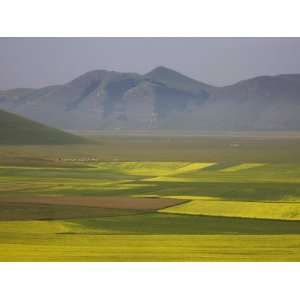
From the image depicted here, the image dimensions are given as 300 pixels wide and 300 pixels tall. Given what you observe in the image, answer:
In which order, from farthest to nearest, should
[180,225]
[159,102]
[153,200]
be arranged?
[159,102] → [153,200] → [180,225]

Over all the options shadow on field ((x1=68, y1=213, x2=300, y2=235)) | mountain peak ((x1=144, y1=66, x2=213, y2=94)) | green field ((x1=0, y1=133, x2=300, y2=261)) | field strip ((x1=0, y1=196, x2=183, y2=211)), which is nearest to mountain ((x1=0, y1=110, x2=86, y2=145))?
green field ((x1=0, y1=133, x2=300, y2=261))

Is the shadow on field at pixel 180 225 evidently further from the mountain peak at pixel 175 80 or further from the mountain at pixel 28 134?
the mountain peak at pixel 175 80

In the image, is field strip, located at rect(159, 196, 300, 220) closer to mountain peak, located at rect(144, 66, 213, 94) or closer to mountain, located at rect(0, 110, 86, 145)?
mountain peak, located at rect(144, 66, 213, 94)

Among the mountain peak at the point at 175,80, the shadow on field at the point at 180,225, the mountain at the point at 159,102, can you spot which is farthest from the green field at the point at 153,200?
the mountain peak at the point at 175,80

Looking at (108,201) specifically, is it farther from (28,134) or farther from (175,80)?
(175,80)

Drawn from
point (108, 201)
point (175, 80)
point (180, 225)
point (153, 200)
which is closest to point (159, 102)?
point (175, 80)

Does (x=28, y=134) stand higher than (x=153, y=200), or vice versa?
(x=28, y=134)

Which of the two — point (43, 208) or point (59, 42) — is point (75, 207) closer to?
point (43, 208)
